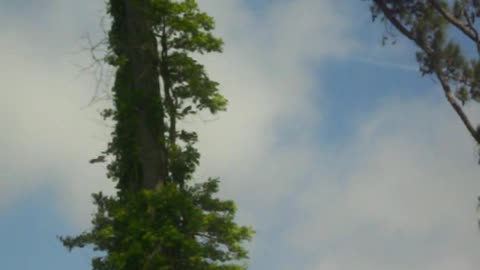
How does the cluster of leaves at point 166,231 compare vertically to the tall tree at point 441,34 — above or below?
below

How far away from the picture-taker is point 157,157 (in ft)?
44.7

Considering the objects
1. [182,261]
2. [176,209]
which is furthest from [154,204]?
[182,261]

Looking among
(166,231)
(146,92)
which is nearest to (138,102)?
(146,92)

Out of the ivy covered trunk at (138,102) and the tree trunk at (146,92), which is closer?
the tree trunk at (146,92)

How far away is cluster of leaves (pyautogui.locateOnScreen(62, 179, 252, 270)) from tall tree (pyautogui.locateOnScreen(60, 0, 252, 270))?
2 cm

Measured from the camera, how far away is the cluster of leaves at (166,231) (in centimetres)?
1243

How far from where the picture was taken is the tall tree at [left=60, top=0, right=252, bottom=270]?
1262 centimetres

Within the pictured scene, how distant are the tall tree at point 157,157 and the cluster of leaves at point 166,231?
2 cm

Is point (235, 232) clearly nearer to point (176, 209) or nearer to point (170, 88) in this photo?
point (176, 209)

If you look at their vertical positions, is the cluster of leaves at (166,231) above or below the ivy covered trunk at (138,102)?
below

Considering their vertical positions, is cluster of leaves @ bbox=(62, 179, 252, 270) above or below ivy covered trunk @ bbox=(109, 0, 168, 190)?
below

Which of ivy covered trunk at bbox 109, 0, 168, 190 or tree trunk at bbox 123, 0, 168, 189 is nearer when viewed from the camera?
tree trunk at bbox 123, 0, 168, 189

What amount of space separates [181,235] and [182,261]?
0.58 meters

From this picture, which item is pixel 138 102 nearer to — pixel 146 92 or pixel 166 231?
pixel 146 92
